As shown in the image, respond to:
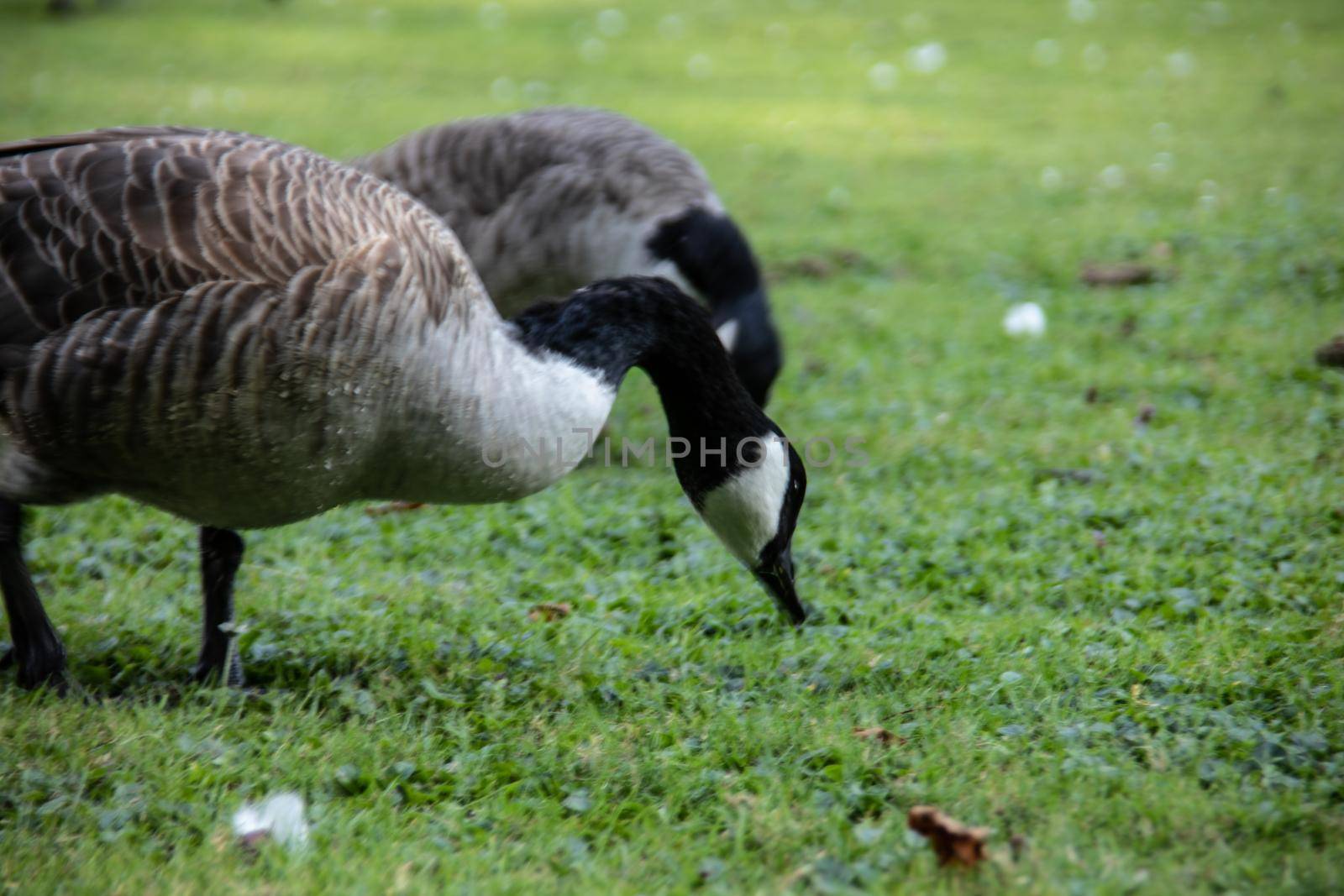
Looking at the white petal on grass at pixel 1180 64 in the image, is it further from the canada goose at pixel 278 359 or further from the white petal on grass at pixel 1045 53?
the canada goose at pixel 278 359

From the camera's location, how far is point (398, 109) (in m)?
13.5

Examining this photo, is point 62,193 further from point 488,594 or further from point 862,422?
point 862,422

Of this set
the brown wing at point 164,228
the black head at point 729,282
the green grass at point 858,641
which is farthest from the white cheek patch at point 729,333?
the brown wing at point 164,228

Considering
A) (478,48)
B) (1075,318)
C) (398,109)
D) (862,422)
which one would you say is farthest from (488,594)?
(478,48)

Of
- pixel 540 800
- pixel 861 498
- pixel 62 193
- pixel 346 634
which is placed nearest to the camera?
pixel 540 800

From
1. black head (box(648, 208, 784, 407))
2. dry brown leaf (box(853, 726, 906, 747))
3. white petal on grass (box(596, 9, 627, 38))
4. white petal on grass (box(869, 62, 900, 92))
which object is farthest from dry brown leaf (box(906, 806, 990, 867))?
white petal on grass (box(596, 9, 627, 38))

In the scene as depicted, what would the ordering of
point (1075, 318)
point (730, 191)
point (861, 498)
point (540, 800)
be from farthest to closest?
point (730, 191) → point (1075, 318) → point (861, 498) → point (540, 800)

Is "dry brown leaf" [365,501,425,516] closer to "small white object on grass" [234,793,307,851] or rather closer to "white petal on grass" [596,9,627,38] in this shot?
"small white object on grass" [234,793,307,851]

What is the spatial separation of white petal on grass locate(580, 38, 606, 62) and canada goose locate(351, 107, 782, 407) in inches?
393

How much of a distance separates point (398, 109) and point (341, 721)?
10730 mm

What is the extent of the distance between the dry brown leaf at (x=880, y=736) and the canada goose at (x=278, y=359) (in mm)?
679

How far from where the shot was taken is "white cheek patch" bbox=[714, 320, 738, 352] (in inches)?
230

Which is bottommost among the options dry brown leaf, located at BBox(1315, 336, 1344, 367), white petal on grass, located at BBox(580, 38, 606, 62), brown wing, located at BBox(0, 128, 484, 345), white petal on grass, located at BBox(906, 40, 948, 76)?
white petal on grass, located at BBox(580, 38, 606, 62)

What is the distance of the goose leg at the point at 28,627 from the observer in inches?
154
